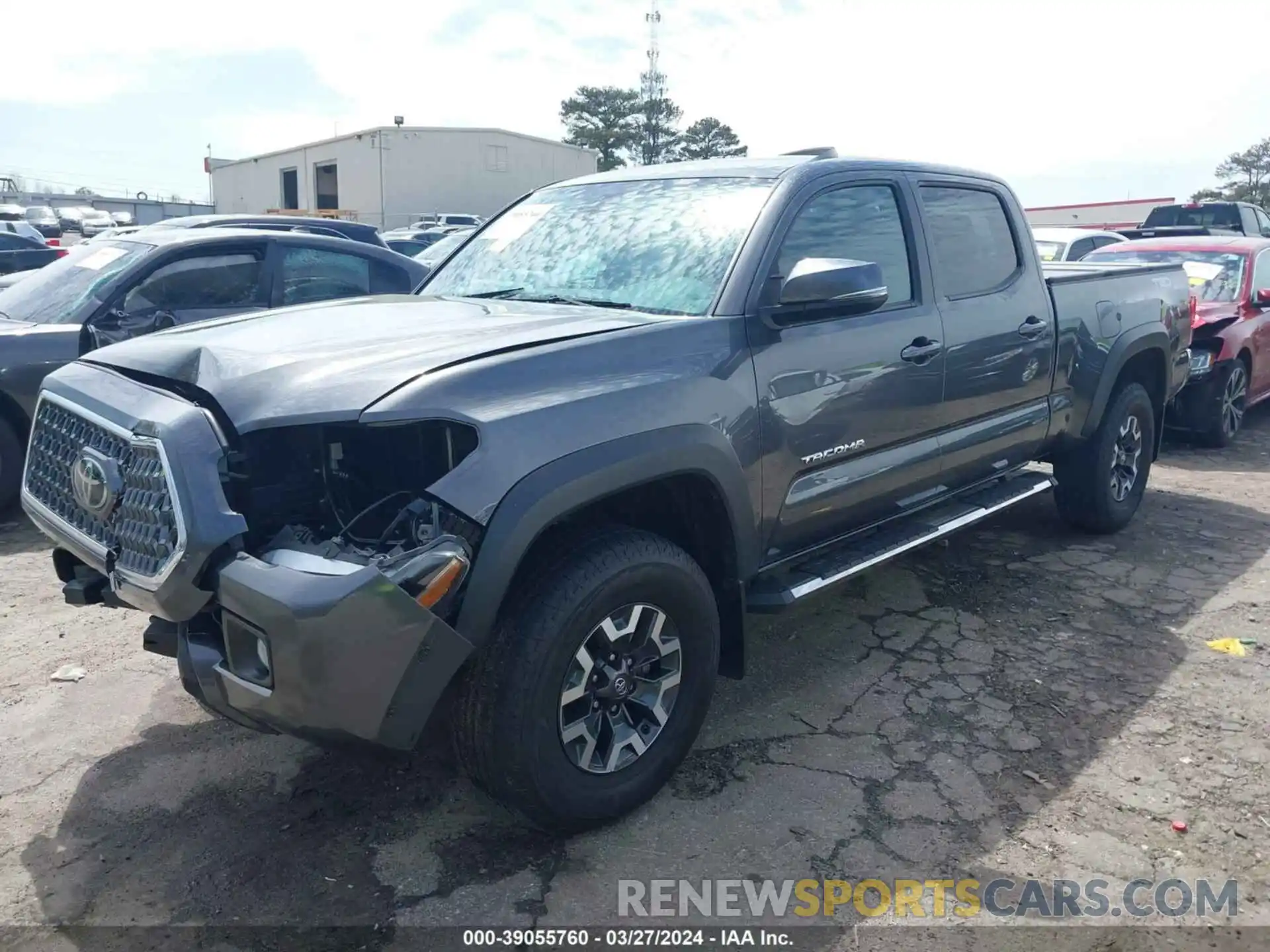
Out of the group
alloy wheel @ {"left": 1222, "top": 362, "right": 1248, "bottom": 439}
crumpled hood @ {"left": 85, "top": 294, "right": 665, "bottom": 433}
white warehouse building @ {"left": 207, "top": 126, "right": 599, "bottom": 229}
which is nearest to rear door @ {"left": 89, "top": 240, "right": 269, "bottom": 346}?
crumpled hood @ {"left": 85, "top": 294, "right": 665, "bottom": 433}

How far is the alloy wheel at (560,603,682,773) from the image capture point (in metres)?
2.84

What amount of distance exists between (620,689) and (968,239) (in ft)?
8.94

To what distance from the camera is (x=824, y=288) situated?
321 cm

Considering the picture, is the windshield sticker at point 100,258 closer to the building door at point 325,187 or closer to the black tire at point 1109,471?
the black tire at point 1109,471

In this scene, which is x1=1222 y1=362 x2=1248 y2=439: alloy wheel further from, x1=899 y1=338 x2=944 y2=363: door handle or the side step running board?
x1=899 y1=338 x2=944 y2=363: door handle

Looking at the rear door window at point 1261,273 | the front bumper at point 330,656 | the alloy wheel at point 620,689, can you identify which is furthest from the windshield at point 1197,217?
Answer: the front bumper at point 330,656

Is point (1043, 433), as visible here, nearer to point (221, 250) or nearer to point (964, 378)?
point (964, 378)

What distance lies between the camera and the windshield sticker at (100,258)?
259 inches

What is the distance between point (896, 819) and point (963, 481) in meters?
1.91

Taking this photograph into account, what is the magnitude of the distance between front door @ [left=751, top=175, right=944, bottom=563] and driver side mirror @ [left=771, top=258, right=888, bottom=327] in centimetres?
7

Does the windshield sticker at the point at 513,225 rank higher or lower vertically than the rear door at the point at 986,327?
higher

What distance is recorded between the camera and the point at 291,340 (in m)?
2.99

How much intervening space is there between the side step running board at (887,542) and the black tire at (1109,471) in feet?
1.73

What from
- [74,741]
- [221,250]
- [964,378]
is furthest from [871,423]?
[221,250]
